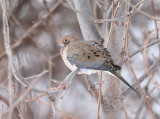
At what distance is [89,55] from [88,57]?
0.02 metres

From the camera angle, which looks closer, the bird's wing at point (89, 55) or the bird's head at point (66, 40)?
the bird's wing at point (89, 55)

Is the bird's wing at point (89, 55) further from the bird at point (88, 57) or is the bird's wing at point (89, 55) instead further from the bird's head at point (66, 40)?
the bird's head at point (66, 40)

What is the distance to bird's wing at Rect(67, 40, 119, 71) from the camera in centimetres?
236

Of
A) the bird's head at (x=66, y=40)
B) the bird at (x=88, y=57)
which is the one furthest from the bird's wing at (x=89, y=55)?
the bird's head at (x=66, y=40)

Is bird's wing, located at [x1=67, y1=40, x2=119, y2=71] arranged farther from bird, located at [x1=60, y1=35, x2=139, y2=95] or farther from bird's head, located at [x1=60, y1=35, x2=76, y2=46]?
bird's head, located at [x1=60, y1=35, x2=76, y2=46]

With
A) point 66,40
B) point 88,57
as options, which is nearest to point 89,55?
point 88,57

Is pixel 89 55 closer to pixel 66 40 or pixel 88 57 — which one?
pixel 88 57

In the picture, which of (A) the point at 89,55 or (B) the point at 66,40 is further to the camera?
(B) the point at 66,40

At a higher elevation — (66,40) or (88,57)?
(66,40)

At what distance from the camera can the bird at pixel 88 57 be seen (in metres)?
2.34

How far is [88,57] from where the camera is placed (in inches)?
98.0

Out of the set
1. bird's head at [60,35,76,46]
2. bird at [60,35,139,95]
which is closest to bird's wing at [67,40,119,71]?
bird at [60,35,139,95]

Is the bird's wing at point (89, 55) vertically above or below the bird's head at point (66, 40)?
below

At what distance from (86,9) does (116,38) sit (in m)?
0.24
